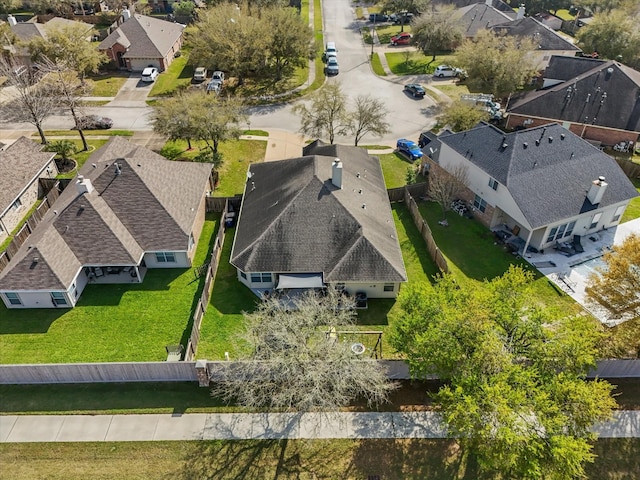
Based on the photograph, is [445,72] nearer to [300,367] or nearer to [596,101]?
[596,101]

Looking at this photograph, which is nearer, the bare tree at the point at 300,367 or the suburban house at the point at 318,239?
the bare tree at the point at 300,367

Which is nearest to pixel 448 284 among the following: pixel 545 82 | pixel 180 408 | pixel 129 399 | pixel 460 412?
pixel 460 412

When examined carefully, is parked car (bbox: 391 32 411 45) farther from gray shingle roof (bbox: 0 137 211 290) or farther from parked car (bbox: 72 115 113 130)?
gray shingle roof (bbox: 0 137 211 290)

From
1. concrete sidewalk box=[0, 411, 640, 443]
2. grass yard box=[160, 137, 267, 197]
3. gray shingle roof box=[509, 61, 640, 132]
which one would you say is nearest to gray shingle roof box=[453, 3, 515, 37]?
gray shingle roof box=[509, 61, 640, 132]

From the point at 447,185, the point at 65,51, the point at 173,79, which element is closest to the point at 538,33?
the point at 447,185

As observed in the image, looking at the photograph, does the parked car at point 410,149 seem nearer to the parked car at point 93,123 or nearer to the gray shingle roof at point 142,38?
the parked car at point 93,123

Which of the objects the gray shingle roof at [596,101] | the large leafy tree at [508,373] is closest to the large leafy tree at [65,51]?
the gray shingle roof at [596,101]
